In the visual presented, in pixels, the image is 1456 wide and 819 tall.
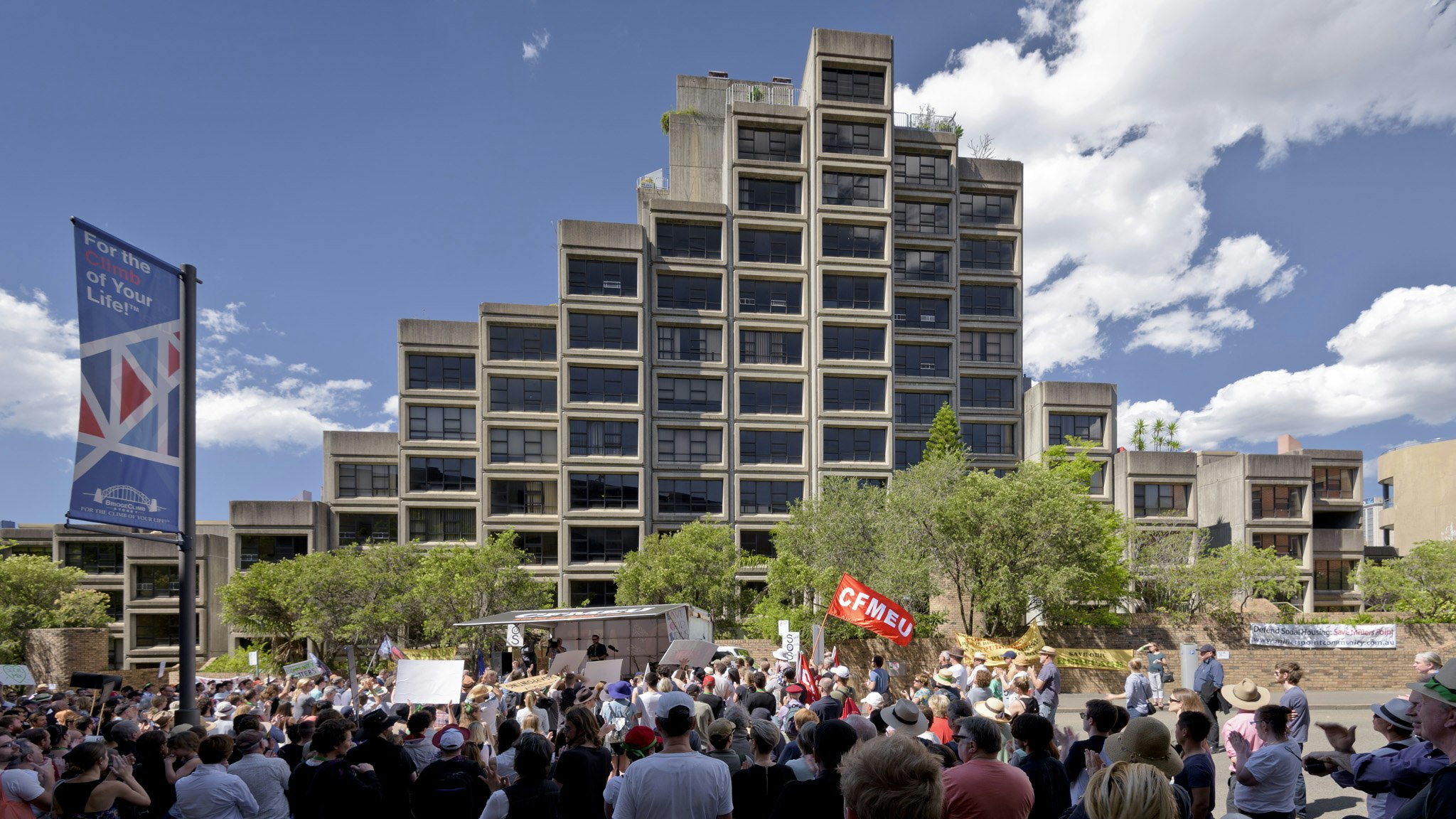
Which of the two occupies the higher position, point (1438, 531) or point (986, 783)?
point (986, 783)

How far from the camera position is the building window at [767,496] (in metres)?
53.2

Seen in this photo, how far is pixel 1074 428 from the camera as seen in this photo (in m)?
57.7

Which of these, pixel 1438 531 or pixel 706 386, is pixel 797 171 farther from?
pixel 1438 531

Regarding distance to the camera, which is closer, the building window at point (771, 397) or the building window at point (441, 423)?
the building window at point (441, 423)

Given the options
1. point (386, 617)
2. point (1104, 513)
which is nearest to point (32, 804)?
point (386, 617)

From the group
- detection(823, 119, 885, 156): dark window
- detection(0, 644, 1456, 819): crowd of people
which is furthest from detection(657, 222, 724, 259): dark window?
detection(0, 644, 1456, 819): crowd of people

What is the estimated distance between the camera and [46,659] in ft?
140

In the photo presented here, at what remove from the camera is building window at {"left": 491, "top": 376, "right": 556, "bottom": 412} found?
53.6 metres

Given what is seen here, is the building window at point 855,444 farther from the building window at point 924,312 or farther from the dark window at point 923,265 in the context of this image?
the dark window at point 923,265

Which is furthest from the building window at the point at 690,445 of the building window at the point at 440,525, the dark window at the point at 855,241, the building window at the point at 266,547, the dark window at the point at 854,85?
the dark window at the point at 854,85

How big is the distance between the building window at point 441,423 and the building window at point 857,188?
26.6m

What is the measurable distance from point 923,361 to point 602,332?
2092cm

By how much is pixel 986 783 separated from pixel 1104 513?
4288cm

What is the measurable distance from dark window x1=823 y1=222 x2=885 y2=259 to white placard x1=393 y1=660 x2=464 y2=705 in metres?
44.7
